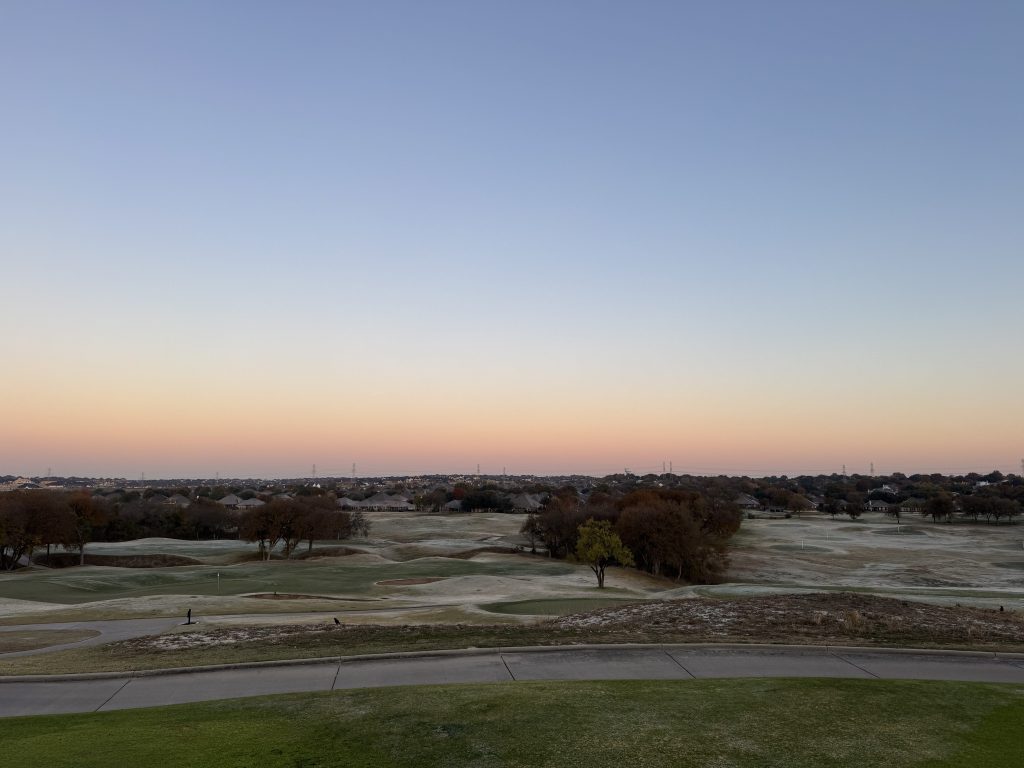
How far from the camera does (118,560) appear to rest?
7319 cm

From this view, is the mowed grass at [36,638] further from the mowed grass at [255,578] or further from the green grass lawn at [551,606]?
the green grass lawn at [551,606]

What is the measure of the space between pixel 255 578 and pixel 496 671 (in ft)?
137

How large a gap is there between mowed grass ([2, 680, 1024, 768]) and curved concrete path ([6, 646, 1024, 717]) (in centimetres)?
150

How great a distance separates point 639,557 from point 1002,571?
32830mm

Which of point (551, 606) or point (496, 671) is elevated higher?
point (496, 671)

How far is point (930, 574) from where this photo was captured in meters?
64.9

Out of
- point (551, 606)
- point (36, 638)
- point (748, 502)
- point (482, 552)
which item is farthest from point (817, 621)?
point (748, 502)

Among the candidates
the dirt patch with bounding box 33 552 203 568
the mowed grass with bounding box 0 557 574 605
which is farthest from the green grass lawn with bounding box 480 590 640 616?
the dirt patch with bounding box 33 552 203 568

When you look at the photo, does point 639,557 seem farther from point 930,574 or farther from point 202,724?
point 202,724

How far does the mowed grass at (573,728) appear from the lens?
35.3ft

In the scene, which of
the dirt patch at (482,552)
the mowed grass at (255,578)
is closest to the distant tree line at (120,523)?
the mowed grass at (255,578)

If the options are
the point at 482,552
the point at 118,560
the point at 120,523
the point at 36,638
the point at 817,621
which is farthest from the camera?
the point at 120,523

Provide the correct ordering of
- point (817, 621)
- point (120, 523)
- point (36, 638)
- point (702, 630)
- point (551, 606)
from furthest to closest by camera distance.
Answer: point (120, 523) < point (551, 606) < point (36, 638) < point (817, 621) < point (702, 630)

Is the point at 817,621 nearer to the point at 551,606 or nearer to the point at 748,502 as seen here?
the point at 551,606
